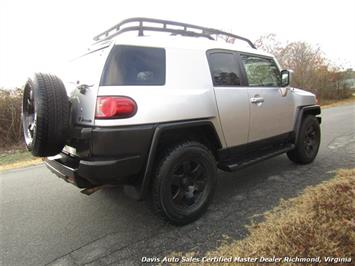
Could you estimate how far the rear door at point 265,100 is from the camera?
12.9 feet

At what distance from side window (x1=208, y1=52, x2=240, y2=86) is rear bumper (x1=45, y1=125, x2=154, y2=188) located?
1214mm

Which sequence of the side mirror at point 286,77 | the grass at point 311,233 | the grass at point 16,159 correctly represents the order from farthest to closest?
the grass at point 16,159
the side mirror at point 286,77
the grass at point 311,233

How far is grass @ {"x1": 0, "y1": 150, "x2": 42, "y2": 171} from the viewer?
708cm

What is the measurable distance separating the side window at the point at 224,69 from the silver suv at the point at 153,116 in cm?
1

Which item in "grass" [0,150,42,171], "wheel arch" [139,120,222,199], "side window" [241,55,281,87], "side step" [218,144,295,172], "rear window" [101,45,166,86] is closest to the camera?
"rear window" [101,45,166,86]

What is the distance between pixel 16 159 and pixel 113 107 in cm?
668

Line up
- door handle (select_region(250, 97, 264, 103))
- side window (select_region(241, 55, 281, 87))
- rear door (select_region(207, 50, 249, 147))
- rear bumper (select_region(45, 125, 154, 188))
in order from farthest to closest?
side window (select_region(241, 55, 281, 87))
door handle (select_region(250, 97, 264, 103))
rear door (select_region(207, 50, 249, 147))
rear bumper (select_region(45, 125, 154, 188))

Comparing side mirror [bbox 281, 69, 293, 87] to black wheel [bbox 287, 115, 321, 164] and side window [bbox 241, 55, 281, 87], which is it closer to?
side window [bbox 241, 55, 281, 87]

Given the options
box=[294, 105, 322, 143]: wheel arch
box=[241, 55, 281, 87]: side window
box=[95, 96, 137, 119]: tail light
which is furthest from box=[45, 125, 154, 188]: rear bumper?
box=[294, 105, 322, 143]: wheel arch

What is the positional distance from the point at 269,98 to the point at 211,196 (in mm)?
1742

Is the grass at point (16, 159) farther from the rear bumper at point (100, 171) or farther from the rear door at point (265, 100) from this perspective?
the rear door at point (265, 100)

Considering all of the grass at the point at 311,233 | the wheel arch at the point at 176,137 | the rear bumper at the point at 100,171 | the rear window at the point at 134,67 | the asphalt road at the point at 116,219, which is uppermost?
the rear window at the point at 134,67

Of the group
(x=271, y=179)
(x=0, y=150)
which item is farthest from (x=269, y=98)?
(x=0, y=150)

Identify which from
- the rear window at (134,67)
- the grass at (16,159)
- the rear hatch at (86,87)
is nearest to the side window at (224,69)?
the rear window at (134,67)
